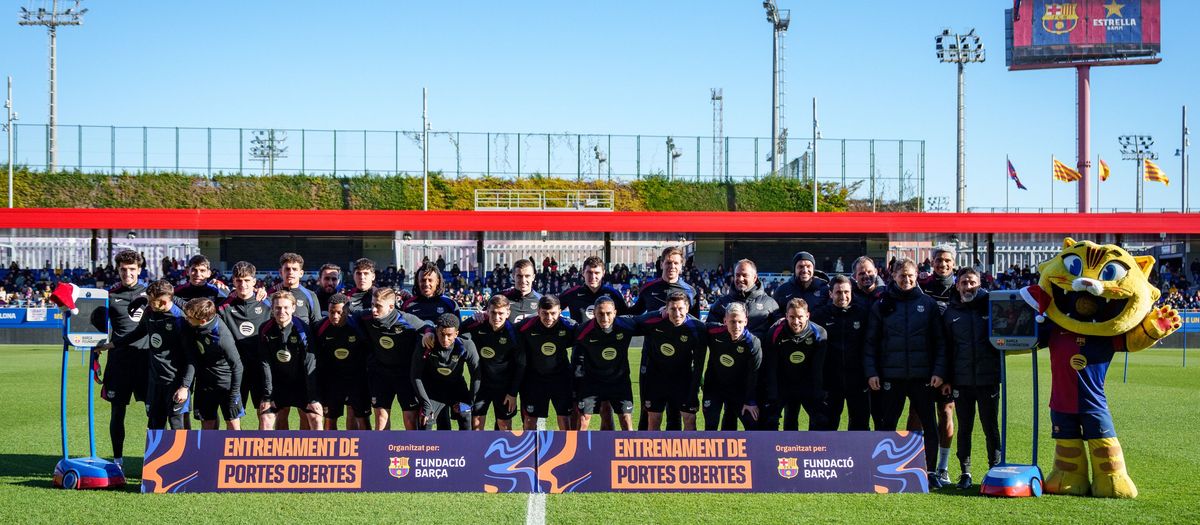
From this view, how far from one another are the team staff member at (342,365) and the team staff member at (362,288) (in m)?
0.20

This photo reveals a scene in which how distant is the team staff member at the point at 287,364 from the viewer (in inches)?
308

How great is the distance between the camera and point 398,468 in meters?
6.90

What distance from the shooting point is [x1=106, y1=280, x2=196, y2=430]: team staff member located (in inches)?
294

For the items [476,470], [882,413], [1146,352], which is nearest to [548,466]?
[476,470]

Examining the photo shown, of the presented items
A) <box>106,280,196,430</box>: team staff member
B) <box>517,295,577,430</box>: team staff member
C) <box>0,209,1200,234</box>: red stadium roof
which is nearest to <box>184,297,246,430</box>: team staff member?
<box>106,280,196,430</box>: team staff member

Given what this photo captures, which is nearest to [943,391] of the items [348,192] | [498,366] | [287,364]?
[498,366]

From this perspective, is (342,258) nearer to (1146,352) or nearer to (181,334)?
(1146,352)

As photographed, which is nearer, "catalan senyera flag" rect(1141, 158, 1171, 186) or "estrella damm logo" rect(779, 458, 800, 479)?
"estrella damm logo" rect(779, 458, 800, 479)

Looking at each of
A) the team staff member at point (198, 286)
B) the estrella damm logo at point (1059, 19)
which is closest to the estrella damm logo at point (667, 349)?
the team staff member at point (198, 286)

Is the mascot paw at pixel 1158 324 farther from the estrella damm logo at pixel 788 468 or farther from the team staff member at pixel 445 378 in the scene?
the team staff member at pixel 445 378

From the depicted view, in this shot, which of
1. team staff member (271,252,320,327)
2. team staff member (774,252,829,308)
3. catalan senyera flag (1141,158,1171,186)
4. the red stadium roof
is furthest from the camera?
catalan senyera flag (1141,158,1171,186)

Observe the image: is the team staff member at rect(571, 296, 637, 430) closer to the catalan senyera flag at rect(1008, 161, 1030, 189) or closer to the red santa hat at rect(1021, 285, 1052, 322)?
the red santa hat at rect(1021, 285, 1052, 322)

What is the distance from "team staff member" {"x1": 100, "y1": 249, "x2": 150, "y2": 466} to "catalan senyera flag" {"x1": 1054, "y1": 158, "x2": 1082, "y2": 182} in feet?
124

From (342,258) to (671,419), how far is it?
84.3 ft
